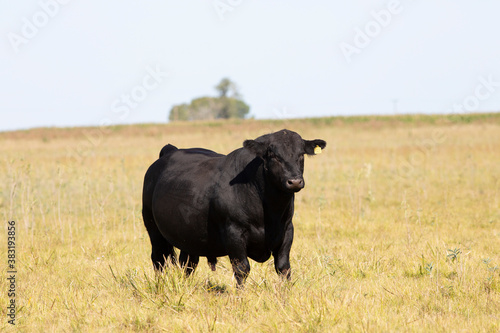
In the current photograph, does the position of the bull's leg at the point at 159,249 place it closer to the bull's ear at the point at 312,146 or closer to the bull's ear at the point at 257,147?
the bull's ear at the point at 257,147

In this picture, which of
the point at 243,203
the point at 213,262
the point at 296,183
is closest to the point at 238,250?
the point at 243,203

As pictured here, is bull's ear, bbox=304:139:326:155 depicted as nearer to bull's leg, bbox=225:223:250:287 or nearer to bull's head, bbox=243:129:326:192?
bull's head, bbox=243:129:326:192

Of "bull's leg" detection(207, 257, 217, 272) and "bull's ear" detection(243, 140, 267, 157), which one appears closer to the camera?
"bull's ear" detection(243, 140, 267, 157)

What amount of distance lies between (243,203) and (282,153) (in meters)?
0.70

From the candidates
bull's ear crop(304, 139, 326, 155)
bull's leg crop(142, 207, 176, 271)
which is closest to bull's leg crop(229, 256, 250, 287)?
bull's ear crop(304, 139, 326, 155)

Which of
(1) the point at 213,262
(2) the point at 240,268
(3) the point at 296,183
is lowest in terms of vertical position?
(1) the point at 213,262

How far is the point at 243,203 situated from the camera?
19.4 ft

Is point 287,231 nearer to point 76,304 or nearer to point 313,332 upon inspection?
point 313,332

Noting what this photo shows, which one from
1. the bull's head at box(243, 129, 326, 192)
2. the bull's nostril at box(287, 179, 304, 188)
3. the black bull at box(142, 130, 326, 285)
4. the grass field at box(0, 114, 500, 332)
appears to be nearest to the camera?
the grass field at box(0, 114, 500, 332)

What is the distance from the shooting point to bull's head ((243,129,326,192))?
5.56m

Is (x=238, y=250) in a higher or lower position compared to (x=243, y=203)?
lower

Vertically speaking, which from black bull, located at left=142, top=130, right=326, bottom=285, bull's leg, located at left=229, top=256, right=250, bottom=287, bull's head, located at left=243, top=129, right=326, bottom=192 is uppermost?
bull's head, located at left=243, top=129, right=326, bottom=192

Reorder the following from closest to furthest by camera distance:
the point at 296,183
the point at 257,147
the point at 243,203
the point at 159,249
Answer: the point at 296,183, the point at 257,147, the point at 243,203, the point at 159,249

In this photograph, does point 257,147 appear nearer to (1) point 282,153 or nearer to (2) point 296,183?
(1) point 282,153
